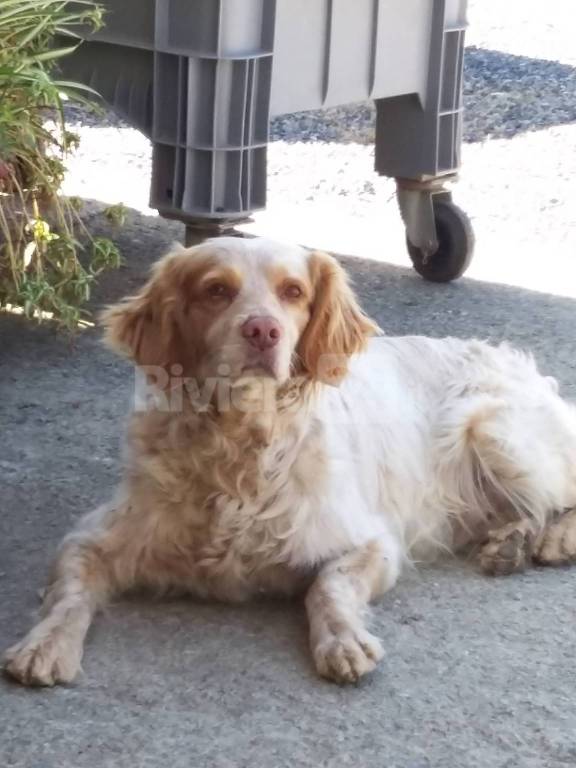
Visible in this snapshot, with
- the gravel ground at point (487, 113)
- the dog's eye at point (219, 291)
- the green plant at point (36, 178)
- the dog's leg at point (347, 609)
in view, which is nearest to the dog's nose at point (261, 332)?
the dog's eye at point (219, 291)

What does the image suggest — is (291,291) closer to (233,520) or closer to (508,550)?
(233,520)

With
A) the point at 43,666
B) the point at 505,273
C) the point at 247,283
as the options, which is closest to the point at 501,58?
the point at 505,273

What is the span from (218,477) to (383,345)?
31.1 inches

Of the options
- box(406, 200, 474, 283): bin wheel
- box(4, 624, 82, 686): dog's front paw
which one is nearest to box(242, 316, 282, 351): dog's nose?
box(4, 624, 82, 686): dog's front paw

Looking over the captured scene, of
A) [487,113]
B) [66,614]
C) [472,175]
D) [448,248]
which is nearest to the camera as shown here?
[66,614]

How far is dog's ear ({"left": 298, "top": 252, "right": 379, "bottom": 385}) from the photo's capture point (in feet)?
9.50

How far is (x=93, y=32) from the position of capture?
4.47m

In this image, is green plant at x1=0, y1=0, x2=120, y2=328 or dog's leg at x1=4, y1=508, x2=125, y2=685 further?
green plant at x1=0, y1=0, x2=120, y2=328

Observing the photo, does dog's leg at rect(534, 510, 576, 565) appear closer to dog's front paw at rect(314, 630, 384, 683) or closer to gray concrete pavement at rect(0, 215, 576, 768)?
gray concrete pavement at rect(0, 215, 576, 768)

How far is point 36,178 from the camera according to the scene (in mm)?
4262

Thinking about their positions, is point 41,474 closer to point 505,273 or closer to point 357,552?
point 357,552

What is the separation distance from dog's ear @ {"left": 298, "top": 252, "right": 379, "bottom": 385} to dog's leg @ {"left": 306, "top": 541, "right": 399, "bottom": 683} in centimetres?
40

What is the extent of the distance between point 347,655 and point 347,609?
0.54 ft

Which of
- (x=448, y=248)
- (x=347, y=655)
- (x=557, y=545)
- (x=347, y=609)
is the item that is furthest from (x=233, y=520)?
(x=448, y=248)
